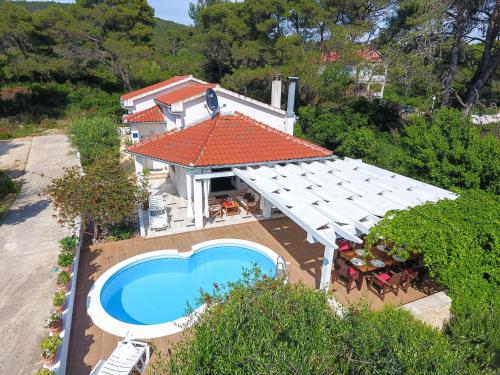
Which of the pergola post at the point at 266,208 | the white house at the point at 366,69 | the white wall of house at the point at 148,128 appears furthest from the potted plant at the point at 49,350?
the white house at the point at 366,69

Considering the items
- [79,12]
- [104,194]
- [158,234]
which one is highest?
[79,12]

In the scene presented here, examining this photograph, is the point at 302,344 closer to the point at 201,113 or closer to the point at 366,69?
the point at 201,113

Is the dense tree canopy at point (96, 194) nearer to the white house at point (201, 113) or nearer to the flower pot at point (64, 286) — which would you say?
the flower pot at point (64, 286)

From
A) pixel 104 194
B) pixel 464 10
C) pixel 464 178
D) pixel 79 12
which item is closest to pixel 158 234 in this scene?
pixel 104 194

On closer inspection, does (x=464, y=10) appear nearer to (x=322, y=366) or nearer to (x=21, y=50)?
(x=322, y=366)

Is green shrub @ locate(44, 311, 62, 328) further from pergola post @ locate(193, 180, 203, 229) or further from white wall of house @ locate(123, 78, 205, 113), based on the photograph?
white wall of house @ locate(123, 78, 205, 113)

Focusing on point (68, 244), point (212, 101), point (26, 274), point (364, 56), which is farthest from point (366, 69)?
point (26, 274)

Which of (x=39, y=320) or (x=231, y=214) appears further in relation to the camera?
(x=231, y=214)
